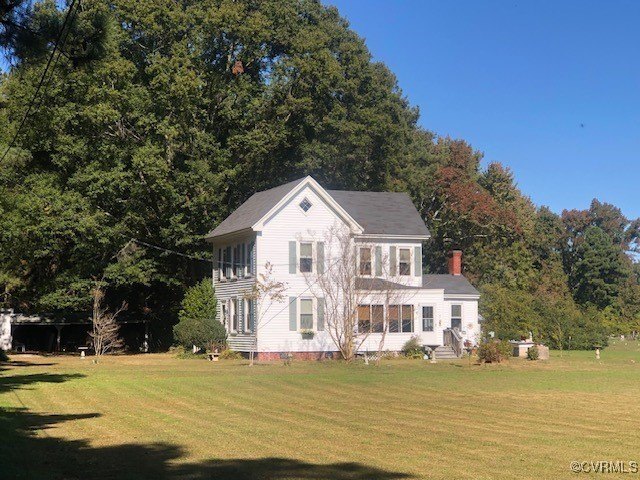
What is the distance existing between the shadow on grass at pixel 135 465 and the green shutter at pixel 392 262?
28537 millimetres

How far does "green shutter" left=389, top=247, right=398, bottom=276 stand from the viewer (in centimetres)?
4226

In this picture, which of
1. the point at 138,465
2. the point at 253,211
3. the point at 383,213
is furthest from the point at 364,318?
the point at 138,465

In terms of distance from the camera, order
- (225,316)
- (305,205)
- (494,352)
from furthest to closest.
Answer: (225,316) < (305,205) < (494,352)

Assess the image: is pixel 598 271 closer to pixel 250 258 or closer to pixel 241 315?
A: pixel 241 315

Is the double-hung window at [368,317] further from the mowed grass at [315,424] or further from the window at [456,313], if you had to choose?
the mowed grass at [315,424]

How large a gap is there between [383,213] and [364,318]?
22.6ft

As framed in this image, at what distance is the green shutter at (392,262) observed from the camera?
139 feet

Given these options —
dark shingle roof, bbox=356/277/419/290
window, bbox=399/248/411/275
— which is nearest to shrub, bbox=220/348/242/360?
dark shingle roof, bbox=356/277/419/290

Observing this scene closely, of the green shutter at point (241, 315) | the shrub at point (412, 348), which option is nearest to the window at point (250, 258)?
the green shutter at point (241, 315)

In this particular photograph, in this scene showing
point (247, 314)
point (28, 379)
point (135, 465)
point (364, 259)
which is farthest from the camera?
point (364, 259)

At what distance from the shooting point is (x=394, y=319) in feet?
137

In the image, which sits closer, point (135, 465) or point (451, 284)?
point (135, 465)

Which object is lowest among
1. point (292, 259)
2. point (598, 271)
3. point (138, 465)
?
point (138, 465)

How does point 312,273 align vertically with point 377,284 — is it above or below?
above
